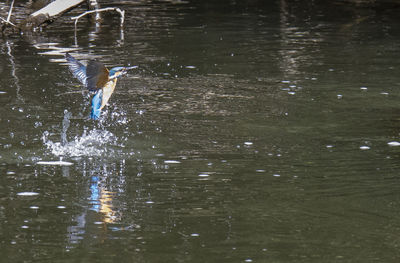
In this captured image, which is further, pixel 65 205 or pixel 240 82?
pixel 240 82

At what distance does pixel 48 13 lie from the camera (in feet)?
64.3

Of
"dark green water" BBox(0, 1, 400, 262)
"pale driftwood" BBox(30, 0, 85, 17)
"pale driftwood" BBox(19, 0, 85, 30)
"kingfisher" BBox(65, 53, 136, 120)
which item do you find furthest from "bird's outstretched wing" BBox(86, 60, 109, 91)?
"pale driftwood" BBox(30, 0, 85, 17)

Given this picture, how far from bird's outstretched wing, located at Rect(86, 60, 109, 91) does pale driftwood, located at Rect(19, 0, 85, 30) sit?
444 inches

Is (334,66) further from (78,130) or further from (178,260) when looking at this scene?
(178,260)

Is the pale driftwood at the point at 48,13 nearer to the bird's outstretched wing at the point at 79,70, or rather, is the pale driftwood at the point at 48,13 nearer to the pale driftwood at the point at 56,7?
the pale driftwood at the point at 56,7

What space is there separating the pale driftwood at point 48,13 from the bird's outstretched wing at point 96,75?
11289 millimetres

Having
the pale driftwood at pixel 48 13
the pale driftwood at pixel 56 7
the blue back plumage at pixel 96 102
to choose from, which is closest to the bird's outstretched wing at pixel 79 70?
the blue back plumage at pixel 96 102

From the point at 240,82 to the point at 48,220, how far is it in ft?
22.2

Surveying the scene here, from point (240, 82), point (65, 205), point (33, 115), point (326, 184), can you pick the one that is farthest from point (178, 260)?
point (240, 82)

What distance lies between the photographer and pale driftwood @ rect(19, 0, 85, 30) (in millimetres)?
19203

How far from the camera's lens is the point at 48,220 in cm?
680

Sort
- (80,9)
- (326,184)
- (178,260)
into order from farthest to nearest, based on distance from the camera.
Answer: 1. (80,9)
2. (326,184)
3. (178,260)

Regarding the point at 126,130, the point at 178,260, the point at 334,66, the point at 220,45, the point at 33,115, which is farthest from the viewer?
the point at 220,45

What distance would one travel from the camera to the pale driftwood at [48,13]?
19.2 m
